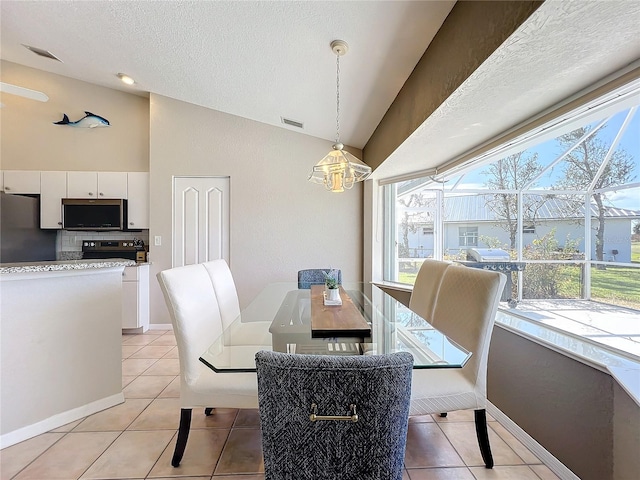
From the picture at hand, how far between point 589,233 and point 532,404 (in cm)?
104

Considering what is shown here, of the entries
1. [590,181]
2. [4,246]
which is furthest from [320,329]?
[4,246]

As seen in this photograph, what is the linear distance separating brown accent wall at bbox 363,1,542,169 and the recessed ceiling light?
3.10 meters

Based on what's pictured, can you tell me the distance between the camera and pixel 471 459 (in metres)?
1.57

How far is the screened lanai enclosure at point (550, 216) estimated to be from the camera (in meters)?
1.44

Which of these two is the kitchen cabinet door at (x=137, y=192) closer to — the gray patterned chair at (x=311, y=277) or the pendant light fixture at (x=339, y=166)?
the gray patterned chair at (x=311, y=277)

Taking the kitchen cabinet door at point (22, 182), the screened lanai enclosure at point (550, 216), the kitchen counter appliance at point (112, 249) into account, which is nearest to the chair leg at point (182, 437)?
the screened lanai enclosure at point (550, 216)

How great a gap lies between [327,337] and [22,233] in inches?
165

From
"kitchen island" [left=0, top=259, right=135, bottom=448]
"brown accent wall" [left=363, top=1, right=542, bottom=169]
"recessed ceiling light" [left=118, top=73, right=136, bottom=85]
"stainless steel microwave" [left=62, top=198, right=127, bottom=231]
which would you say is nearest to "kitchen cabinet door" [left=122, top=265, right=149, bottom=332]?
"stainless steel microwave" [left=62, top=198, right=127, bottom=231]

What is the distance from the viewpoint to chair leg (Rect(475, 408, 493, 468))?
146 cm

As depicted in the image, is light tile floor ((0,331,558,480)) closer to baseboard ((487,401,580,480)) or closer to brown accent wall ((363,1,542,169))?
baseboard ((487,401,580,480))

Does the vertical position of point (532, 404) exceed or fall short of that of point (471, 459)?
it exceeds it

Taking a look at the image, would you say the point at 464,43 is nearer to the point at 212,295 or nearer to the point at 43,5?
the point at 212,295

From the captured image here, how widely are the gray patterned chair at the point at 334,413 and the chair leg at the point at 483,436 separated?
0.88 meters

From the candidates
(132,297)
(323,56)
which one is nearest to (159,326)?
(132,297)
